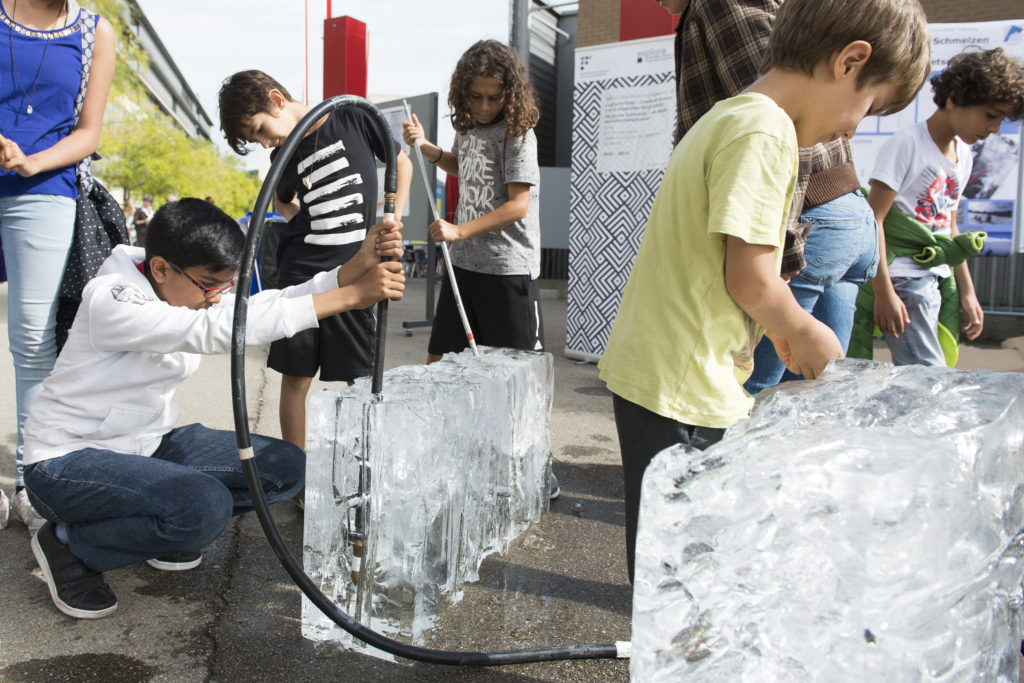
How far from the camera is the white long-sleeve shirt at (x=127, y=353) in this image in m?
A: 1.97

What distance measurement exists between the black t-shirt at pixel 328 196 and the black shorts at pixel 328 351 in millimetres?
205

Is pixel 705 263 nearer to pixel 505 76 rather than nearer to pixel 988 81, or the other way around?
pixel 505 76

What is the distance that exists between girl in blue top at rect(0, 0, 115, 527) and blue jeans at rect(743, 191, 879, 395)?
7.57ft

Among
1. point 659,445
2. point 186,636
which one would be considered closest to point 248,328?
point 186,636

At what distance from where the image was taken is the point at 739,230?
4.82 ft

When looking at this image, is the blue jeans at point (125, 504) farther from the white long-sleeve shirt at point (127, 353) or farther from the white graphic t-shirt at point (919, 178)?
the white graphic t-shirt at point (919, 178)

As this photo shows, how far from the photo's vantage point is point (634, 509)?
70.1 inches

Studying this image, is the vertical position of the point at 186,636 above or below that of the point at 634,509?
below

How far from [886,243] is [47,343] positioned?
10.2 ft

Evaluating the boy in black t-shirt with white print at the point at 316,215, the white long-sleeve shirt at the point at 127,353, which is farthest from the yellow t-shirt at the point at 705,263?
the boy in black t-shirt with white print at the point at 316,215

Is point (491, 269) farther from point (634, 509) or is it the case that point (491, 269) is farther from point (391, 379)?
point (634, 509)

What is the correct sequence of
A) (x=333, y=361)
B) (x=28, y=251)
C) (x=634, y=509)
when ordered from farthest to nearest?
(x=333, y=361) < (x=28, y=251) < (x=634, y=509)

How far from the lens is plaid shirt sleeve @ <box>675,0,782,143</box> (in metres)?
2.14

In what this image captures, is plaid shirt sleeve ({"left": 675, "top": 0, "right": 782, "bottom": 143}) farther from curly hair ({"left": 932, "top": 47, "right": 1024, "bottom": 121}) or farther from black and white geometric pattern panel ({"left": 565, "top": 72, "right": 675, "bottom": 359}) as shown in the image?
black and white geometric pattern panel ({"left": 565, "top": 72, "right": 675, "bottom": 359})
